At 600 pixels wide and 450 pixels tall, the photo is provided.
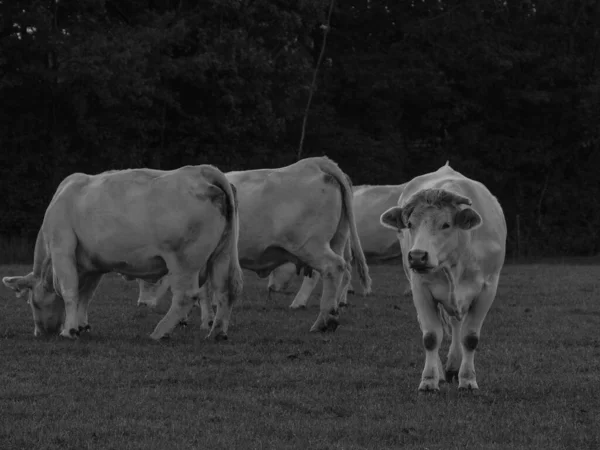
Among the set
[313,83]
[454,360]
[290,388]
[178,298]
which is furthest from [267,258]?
[313,83]

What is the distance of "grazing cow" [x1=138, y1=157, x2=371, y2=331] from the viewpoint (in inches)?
523

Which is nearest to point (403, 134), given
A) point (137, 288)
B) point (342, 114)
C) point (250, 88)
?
point (342, 114)

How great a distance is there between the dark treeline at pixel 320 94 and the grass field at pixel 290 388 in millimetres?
19096

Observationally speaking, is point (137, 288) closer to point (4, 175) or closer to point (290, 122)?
point (4, 175)

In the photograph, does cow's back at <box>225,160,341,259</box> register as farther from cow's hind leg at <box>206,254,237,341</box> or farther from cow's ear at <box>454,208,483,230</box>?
cow's ear at <box>454,208,483,230</box>

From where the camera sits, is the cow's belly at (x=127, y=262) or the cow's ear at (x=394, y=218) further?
the cow's belly at (x=127, y=262)

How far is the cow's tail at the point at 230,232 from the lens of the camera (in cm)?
1191

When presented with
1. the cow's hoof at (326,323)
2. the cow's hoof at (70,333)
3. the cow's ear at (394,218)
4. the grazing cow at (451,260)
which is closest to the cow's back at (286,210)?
the cow's hoof at (326,323)

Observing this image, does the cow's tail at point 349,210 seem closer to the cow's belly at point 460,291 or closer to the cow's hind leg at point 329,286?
the cow's hind leg at point 329,286

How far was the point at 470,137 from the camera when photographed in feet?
135

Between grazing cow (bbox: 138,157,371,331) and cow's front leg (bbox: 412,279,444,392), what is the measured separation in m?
4.47

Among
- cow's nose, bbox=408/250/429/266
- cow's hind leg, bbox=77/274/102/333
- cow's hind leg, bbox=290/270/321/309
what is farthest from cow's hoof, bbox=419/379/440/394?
cow's hind leg, bbox=290/270/321/309

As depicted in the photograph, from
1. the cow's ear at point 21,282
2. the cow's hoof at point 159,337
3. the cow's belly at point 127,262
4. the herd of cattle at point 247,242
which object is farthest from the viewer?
the cow's ear at point 21,282

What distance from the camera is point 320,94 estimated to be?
40875 millimetres
